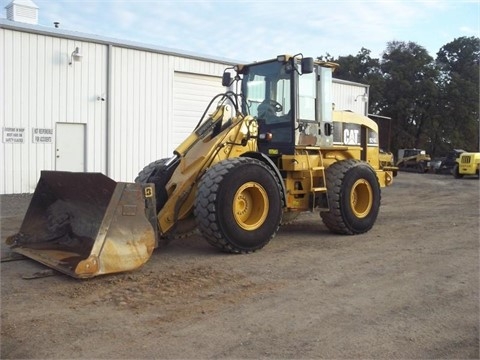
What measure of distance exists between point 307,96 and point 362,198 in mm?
2191

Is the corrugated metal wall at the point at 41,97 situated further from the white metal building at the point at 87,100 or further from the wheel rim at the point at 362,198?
the wheel rim at the point at 362,198

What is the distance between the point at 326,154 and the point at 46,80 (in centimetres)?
897

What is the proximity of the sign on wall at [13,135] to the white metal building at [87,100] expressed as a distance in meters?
0.03

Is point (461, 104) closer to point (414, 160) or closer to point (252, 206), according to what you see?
point (414, 160)

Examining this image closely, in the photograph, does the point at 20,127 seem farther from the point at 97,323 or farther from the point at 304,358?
the point at 304,358

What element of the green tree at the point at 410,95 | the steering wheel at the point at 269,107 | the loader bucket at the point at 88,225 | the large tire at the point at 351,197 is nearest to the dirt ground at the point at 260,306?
the loader bucket at the point at 88,225

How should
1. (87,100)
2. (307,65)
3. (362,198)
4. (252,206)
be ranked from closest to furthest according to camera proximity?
(252,206), (307,65), (362,198), (87,100)

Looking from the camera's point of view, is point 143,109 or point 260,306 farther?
point 143,109

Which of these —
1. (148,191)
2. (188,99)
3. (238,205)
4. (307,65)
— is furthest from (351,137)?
(188,99)

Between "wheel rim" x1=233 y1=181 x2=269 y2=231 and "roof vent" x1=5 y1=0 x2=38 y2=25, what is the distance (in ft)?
39.1

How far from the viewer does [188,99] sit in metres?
17.9

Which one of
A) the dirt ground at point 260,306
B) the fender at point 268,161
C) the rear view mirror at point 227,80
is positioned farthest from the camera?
the rear view mirror at point 227,80

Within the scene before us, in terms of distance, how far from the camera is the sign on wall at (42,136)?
1438cm

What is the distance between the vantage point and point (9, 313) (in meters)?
4.80
